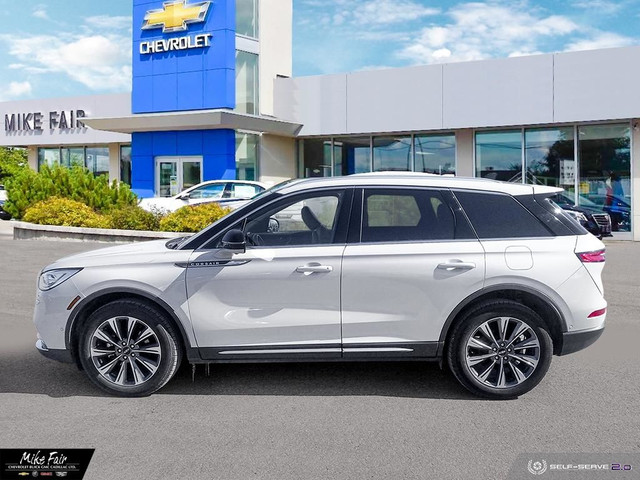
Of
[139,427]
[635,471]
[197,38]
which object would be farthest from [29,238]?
[635,471]

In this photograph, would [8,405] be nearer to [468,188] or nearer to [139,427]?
[139,427]

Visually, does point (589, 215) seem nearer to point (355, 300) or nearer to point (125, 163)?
point (355, 300)

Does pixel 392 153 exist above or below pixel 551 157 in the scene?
above

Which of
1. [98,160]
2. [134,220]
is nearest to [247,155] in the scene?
[134,220]

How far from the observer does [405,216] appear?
5617mm

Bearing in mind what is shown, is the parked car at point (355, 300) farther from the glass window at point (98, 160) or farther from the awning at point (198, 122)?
the glass window at point (98, 160)

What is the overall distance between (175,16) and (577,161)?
47.8 feet

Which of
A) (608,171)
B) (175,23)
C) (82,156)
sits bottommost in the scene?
(608,171)

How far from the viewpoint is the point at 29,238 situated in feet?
64.3

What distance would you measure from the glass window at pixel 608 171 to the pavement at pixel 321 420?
15954 mm

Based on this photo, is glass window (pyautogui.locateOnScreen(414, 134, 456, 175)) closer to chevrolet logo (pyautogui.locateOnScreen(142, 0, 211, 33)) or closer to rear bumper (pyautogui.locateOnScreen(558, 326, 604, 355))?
chevrolet logo (pyautogui.locateOnScreen(142, 0, 211, 33))

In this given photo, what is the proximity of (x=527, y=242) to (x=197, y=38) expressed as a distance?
70.5ft

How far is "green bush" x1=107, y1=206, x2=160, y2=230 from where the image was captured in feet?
62.1

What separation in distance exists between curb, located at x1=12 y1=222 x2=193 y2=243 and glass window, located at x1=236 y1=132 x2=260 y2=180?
743 centimetres
